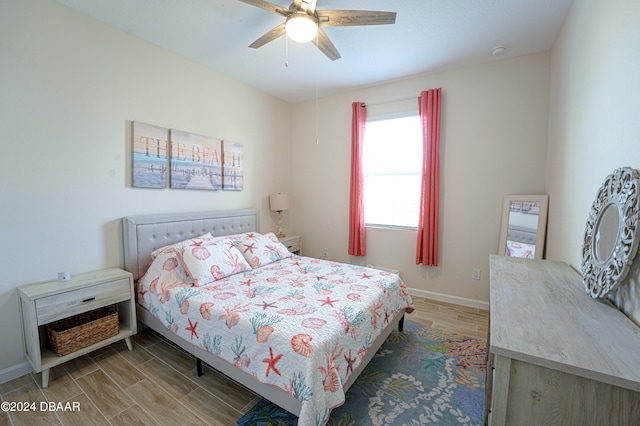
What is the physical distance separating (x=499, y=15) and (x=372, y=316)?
8.66 feet

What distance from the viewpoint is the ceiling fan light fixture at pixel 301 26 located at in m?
1.76

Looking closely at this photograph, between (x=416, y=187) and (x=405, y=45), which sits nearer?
(x=405, y=45)

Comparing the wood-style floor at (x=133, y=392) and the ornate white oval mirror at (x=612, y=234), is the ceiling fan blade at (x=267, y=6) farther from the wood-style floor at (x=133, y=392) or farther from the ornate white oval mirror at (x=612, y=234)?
the wood-style floor at (x=133, y=392)

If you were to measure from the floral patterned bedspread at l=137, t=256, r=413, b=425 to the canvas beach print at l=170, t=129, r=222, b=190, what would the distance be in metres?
1.13

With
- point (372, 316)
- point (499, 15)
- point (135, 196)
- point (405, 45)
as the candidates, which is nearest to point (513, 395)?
point (372, 316)

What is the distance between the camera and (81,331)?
1.97m

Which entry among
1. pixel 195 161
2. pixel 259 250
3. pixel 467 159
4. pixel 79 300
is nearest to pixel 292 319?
pixel 259 250

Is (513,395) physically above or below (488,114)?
below

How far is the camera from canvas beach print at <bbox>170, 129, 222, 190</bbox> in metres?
2.79

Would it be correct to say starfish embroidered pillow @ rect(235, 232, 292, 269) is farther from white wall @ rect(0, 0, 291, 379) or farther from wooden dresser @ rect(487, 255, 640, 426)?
wooden dresser @ rect(487, 255, 640, 426)

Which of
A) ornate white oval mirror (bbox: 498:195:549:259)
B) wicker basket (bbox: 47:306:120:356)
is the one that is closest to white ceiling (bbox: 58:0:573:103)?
ornate white oval mirror (bbox: 498:195:549:259)

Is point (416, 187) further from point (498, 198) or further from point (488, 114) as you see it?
point (488, 114)

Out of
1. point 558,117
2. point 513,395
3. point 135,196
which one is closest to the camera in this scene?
point 513,395

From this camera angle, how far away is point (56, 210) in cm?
206
